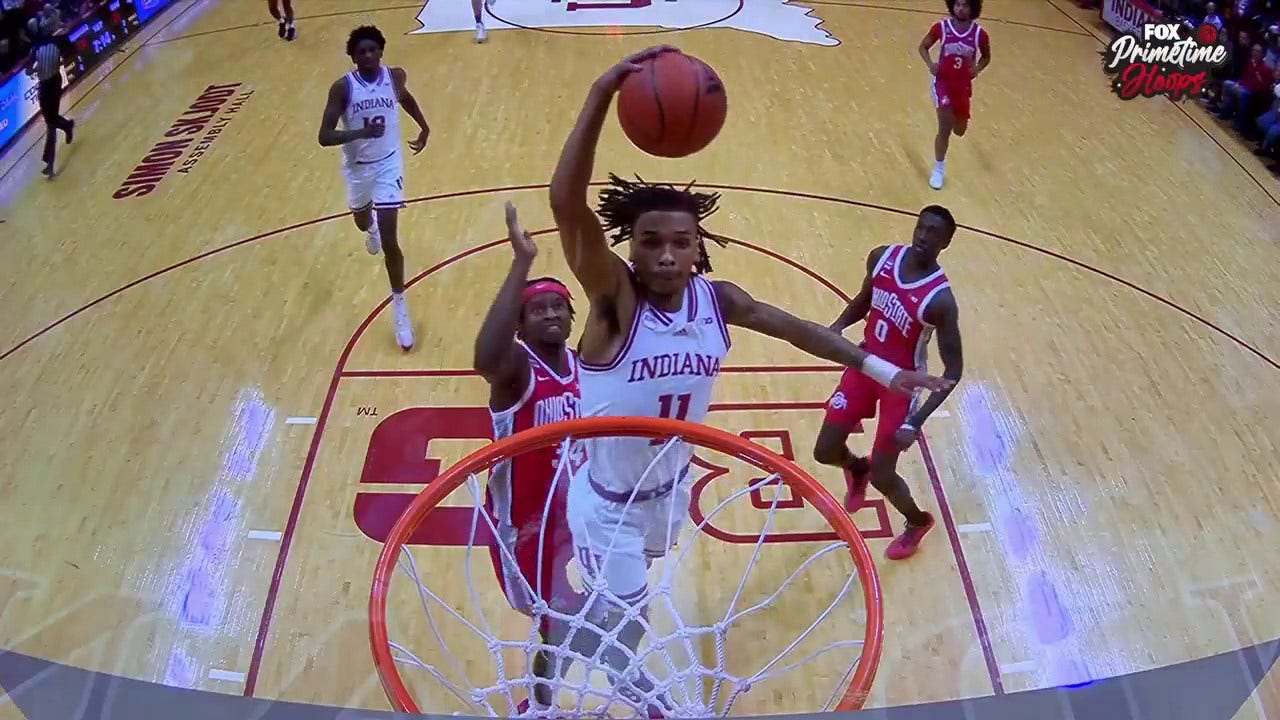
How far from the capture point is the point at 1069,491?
14.2 ft

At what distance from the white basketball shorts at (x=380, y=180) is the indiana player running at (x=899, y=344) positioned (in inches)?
100

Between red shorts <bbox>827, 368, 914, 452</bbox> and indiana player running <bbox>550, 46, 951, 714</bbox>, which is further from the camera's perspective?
red shorts <bbox>827, 368, 914, 452</bbox>

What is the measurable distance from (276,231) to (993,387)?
4622 millimetres

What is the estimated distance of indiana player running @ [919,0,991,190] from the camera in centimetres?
657

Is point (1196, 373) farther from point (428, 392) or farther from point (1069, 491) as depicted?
point (428, 392)

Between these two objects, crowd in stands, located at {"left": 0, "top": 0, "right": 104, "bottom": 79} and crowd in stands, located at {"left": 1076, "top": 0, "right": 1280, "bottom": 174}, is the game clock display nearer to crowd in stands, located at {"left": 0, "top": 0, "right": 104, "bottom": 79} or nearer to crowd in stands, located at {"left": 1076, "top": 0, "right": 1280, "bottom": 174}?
crowd in stands, located at {"left": 0, "top": 0, "right": 104, "bottom": 79}

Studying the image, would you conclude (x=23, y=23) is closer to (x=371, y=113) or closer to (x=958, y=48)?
(x=371, y=113)

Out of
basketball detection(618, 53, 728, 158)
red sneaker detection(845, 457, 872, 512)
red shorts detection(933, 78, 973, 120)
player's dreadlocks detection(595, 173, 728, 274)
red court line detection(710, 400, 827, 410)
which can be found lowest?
red court line detection(710, 400, 827, 410)

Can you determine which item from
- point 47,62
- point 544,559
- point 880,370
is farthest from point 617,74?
point 47,62

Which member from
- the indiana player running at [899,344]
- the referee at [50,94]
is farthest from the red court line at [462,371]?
the referee at [50,94]

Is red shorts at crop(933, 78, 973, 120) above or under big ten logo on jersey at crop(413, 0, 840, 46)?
above

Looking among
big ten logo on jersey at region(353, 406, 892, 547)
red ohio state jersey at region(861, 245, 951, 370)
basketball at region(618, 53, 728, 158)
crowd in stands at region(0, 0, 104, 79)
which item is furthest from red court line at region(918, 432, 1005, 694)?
crowd in stands at region(0, 0, 104, 79)

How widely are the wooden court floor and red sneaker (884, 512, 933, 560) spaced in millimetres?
51

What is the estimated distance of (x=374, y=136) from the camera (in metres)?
4.97
